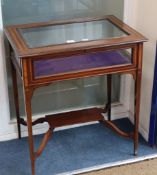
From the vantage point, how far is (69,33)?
1946 mm

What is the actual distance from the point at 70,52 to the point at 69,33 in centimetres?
22

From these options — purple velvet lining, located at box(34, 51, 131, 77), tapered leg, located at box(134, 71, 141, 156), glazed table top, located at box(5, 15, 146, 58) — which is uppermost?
glazed table top, located at box(5, 15, 146, 58)

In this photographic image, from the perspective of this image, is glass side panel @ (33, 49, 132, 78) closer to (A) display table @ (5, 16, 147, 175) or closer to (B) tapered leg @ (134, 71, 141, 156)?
(A) display table @ (5, 16, 147, 175)

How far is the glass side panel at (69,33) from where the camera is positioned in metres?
1.85

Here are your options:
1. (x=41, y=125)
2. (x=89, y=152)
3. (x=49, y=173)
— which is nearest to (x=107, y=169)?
(x=89, y=152)

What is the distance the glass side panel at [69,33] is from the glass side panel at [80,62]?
0.09 meters

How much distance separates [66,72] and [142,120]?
783 millimetres

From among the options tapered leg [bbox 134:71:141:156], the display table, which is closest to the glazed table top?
the display table

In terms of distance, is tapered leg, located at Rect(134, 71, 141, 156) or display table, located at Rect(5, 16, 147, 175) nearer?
display table, located at Rect(5, 16, 147, 175)

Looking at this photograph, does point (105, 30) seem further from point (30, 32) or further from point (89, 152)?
point (89, 152)

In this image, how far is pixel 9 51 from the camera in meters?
2.12

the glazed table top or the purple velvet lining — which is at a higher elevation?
the glazed table top

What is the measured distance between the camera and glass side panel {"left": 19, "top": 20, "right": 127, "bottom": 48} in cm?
185

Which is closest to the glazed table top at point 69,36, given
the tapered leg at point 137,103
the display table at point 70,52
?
the display table at point 70,52
